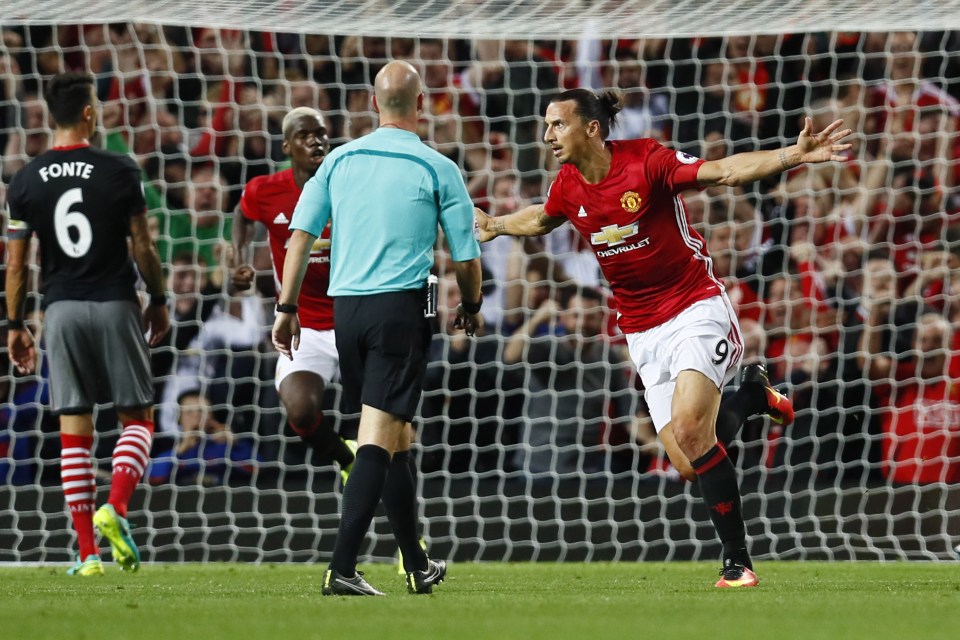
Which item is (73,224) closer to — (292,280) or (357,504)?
(292,280)

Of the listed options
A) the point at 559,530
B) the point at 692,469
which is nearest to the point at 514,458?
the point at 559,530

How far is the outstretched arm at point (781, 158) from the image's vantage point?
488cm

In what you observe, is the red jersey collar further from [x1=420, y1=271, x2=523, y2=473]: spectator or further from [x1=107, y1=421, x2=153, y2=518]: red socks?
[x1=420, y1=271, x2=523, y2=473]: spectator

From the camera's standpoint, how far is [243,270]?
6.86 m

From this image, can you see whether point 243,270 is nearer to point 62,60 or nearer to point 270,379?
point 270,379

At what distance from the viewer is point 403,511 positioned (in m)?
4.81

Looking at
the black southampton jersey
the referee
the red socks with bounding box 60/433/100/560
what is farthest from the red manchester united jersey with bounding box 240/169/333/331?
the referee

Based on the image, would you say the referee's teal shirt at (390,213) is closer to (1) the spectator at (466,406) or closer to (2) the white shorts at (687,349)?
(2) the white shorts at (687,349)

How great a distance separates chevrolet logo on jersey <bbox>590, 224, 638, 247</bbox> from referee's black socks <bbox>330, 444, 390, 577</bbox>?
1537 mm

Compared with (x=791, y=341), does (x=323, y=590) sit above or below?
below

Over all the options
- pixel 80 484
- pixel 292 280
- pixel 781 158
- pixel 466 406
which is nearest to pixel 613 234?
pixel 781 158

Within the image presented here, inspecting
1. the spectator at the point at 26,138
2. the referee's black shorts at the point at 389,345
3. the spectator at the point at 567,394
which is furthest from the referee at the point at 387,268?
the spectator at the point at 26,138

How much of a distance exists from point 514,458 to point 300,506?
1.37 meters

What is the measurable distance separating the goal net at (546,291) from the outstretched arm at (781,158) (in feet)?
7.70
